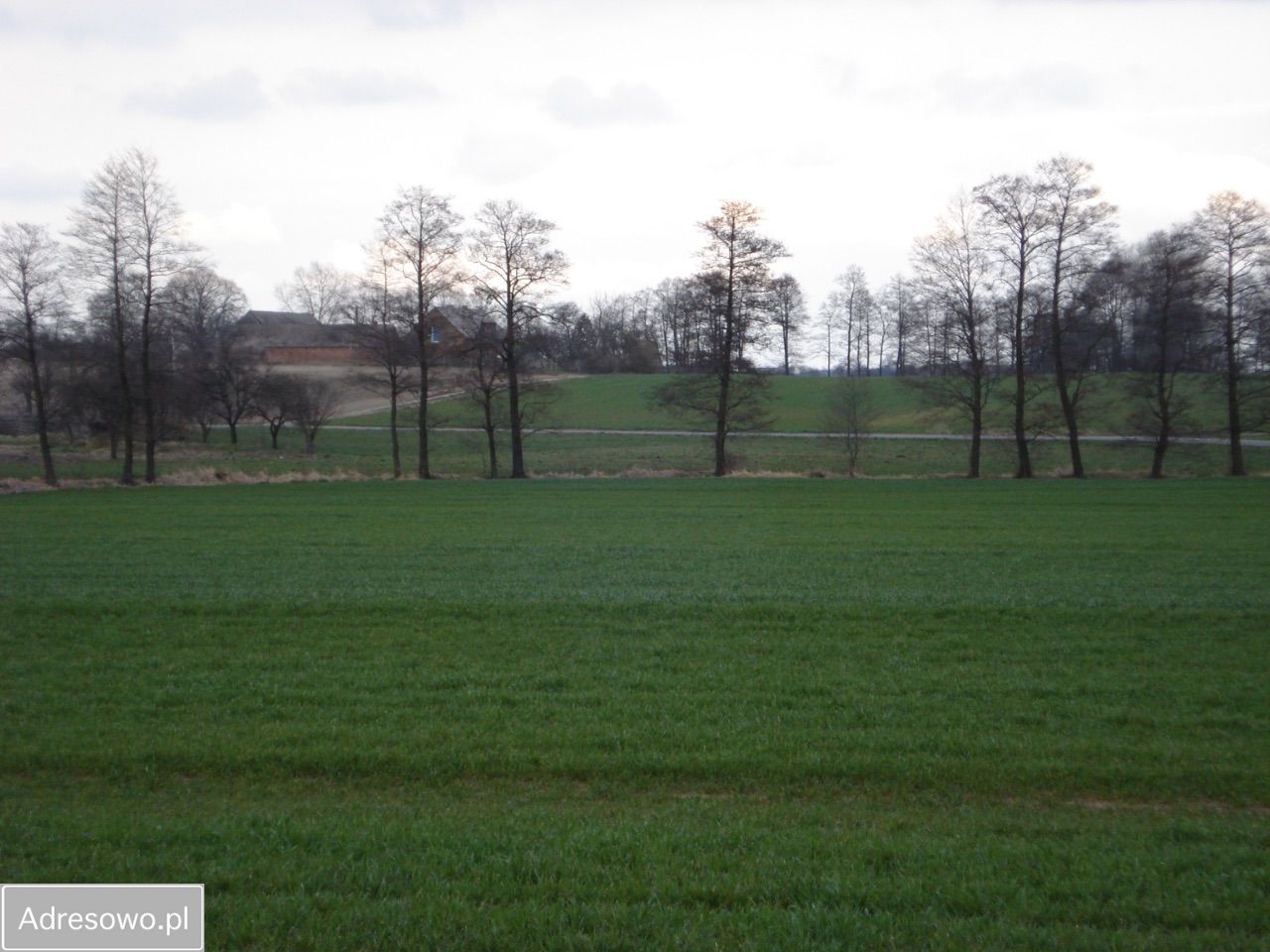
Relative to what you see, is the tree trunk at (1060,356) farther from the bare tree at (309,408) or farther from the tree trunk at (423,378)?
the bare tree at (309,408)

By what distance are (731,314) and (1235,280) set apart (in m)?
23.6

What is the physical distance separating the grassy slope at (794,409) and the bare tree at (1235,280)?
9384 mm

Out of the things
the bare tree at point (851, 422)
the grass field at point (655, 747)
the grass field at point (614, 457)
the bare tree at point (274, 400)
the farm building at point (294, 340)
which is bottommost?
the grass field at point (655, 747)

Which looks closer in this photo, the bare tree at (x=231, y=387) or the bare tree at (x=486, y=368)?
the bare tree at (x=486, y=368)

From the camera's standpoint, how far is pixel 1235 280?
144 ft

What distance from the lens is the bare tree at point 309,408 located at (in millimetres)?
65438

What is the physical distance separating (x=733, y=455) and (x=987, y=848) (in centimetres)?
4716

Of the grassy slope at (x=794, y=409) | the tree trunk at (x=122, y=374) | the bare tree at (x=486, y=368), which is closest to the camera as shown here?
the tree trunk at (x=122, y=374)

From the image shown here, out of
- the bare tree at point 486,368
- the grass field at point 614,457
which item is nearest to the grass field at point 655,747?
the bare tree at point 486,368

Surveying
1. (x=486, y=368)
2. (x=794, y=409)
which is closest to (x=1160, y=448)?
(x=486, y=368)

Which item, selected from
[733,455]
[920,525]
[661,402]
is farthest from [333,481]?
[920,525]

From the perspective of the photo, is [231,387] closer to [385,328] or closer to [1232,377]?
[385,328]

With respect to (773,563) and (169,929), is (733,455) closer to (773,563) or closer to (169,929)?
(773,563)

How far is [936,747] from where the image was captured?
774 cm
